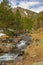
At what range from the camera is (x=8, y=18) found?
215 ft

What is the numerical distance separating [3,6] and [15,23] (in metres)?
7.59

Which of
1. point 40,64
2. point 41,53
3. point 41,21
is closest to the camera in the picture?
point 40,64

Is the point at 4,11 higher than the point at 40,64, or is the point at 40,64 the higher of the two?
the point at 4,11

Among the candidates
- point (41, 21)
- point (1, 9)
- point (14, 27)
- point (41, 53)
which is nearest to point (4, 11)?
point (1, 9)

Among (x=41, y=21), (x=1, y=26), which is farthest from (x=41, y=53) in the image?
(x=41, y=21)

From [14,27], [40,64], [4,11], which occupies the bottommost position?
[40,64]

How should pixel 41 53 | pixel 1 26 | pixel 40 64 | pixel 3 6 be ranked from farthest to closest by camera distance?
pixel 3 6
pixel 1 26
pixel 41 53
pixel 40 64

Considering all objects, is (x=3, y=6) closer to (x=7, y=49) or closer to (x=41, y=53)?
(x=7, y=49)

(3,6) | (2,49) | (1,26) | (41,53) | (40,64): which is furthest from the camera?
(3,6)

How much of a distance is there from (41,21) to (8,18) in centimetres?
1960

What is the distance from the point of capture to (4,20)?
66.0 m

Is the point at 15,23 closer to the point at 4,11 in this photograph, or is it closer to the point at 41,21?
the point at 4,11

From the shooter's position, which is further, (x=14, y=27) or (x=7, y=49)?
(x=14, y=27)

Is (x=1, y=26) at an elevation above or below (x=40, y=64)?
above
